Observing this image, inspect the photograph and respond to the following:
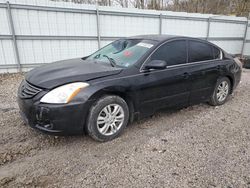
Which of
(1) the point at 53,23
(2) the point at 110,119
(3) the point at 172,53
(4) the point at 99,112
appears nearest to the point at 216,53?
(3) the point at 172,53

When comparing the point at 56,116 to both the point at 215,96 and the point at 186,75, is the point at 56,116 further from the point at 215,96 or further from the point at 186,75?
the point at 215,96

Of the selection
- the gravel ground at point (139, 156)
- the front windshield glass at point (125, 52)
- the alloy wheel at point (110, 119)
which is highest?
the front windshield glass at point (125, 52)

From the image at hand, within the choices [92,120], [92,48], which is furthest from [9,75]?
[92,120]

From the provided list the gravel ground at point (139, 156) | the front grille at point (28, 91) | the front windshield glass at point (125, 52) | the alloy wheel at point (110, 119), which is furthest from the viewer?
the front windshield glass at point (125, 52)

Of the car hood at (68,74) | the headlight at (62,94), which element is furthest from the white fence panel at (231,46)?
the headlight at (62,94)

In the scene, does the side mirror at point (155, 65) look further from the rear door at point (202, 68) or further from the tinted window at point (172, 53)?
the rear door at point (202, 68)

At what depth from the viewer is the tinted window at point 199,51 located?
355 cm

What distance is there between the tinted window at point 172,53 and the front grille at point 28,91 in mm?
1808

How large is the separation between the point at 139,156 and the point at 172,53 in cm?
190

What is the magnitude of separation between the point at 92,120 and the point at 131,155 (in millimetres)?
702

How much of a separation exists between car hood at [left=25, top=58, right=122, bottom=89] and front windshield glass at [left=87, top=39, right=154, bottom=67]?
0.26m

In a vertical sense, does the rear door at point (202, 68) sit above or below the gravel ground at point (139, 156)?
above

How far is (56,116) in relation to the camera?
2301mm

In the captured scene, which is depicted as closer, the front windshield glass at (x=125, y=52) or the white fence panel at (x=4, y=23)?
the front windshield glass at (x=125, y=52)
